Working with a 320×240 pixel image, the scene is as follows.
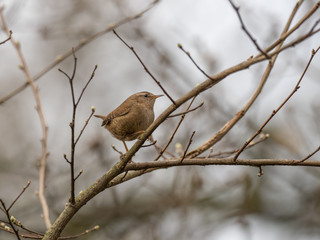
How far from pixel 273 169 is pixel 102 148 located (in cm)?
345

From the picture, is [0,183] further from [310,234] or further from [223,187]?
[310,234]

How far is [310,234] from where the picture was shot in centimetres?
743

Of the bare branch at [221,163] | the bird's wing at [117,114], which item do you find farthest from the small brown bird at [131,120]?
the bare branch at [221,163]

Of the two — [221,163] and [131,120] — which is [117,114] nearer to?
[131,120]

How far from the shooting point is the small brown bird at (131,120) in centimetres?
373

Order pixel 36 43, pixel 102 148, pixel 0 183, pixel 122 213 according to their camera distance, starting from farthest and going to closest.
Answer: pixel 36 43 → pixel 0 183 → pixel 122 213 → pixel 102 148

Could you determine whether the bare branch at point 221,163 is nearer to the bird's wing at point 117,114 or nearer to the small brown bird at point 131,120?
the small brown bird at point 131,120

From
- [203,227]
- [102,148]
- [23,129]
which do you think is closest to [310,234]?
[203,227]

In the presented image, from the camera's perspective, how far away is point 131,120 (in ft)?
12.2

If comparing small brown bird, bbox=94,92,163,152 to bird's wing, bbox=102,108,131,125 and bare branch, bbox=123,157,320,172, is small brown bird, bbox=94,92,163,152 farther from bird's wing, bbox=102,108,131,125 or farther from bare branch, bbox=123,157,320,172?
bare branch, bbox=123,157,320,172

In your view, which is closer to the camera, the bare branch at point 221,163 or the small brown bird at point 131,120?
the bare branch at point 221,163

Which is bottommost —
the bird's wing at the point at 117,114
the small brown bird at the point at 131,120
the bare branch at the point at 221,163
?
the bare branch at the point at 221,163

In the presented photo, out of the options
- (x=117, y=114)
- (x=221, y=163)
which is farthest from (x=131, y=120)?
(x=221, y=163)

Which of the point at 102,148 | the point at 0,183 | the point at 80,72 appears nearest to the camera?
the point at 102,148
